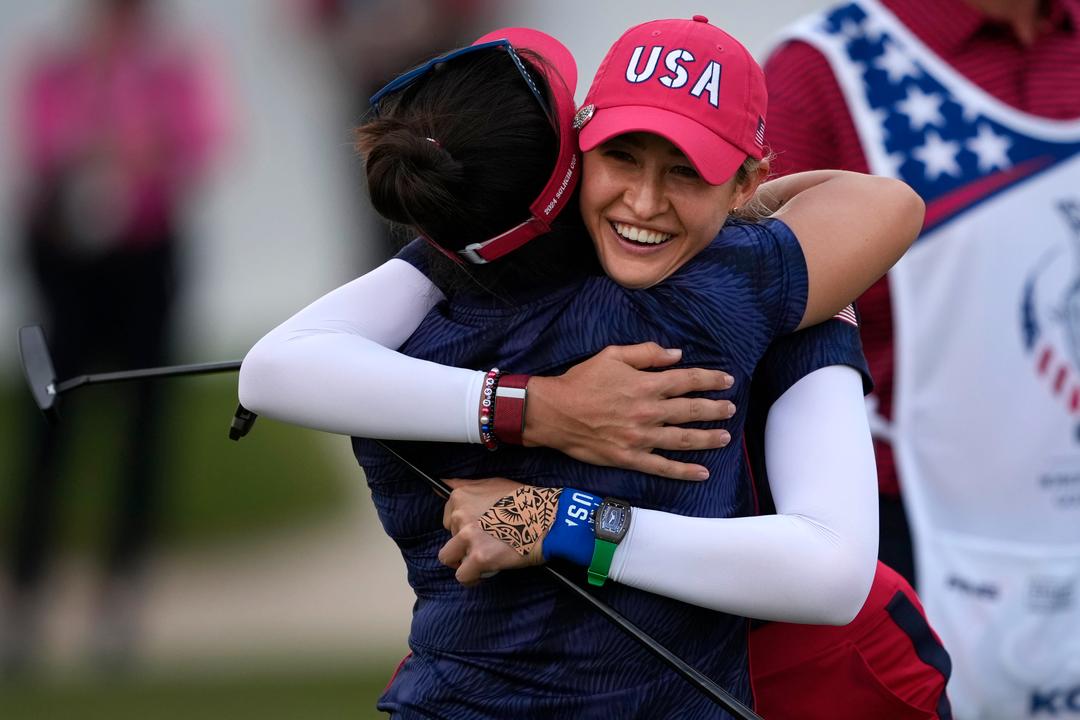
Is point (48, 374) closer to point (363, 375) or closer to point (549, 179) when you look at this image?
point (363, 375)

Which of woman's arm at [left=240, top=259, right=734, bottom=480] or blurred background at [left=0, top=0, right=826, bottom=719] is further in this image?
blurred background at [left=0, top=0, right=826, bottom=719]

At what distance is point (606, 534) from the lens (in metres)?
1.76

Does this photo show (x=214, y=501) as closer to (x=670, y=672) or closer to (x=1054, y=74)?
(x=1054, y=74)

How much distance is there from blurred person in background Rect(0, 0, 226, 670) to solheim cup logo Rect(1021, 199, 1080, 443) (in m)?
3.60

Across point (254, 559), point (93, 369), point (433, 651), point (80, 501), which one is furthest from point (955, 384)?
point (80, 501)

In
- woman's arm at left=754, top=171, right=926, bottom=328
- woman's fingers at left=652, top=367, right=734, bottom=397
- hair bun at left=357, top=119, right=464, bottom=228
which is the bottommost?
woman's fingers at left=652, top=367, right=734, bottom=397

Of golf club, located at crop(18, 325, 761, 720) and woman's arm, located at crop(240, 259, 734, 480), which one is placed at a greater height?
woman's arm, located at crop(240, 259, 734, 480)

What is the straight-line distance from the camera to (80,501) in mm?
6434

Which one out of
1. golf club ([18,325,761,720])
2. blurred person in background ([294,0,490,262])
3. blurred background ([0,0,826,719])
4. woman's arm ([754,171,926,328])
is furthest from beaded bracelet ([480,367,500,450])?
blurred person in background ([294,0,490,262])

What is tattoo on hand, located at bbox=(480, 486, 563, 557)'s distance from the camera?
1771mm

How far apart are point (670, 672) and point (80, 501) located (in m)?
5.05

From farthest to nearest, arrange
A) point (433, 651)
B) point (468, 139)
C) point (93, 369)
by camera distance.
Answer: point (93, 369) → point (433, 651) → point (468, 139)

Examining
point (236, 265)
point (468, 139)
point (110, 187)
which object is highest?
point (468, 139)

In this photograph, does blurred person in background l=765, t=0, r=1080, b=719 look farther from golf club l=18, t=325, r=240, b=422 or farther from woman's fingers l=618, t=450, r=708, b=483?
golf club l=18, t=325, r=240, b=422
